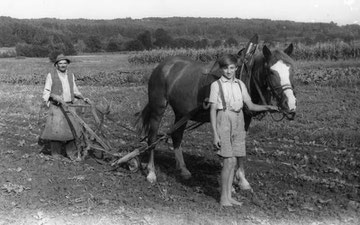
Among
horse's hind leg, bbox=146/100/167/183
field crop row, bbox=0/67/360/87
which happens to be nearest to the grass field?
horse's hind leg, bbox=146/100/167/183

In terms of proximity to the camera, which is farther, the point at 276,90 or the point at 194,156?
the point at 194,156

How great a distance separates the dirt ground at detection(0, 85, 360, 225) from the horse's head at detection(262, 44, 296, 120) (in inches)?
47.6

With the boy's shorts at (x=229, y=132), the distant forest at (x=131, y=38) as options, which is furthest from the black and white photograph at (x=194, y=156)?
the distant forest at (x=131, y=38)

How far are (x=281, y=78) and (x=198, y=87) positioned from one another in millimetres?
1461

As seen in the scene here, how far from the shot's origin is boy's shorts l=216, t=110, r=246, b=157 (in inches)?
205

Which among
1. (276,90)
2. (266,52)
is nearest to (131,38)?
(266,52)

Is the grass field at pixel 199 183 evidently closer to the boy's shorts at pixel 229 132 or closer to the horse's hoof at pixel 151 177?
the horse's hoof at pixel 151 177

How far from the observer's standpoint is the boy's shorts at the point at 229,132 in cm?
521

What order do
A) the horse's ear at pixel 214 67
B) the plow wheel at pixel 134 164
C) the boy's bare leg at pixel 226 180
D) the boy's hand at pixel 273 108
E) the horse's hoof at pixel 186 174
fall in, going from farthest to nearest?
1. the plow wheel at pixel 134 164
2. the horse's hoof at pixel 186 174
3. the horse's ear at pixel 214 67
4. the boy's bare leg at pixel 226 180
5. the boy's hand at pixel 273 108

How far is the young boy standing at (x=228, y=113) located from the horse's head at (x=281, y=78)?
0.86 ft

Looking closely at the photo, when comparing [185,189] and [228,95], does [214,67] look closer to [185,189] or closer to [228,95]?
[228,95]

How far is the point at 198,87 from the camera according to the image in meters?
6.51

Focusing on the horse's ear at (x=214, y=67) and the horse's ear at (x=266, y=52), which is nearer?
the horse's ear at (x=266, y=52)

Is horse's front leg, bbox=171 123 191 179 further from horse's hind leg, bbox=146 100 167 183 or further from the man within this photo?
the man
